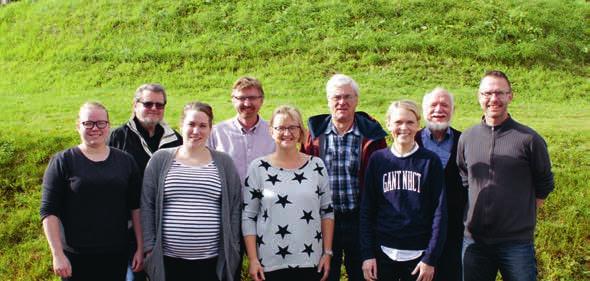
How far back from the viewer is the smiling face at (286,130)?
437cm

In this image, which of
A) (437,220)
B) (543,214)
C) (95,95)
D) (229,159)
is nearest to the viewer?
(437,220)

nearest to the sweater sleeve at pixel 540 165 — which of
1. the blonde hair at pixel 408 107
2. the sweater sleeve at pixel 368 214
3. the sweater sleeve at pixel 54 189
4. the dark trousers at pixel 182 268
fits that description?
the blonde hair at pixel 408 107

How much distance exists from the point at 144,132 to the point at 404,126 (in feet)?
7.31

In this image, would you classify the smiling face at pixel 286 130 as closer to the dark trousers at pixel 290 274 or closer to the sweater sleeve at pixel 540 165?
the dark trousers at pixel 290 274

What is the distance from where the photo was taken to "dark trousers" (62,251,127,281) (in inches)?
172

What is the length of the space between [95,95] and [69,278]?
10472 millimetres

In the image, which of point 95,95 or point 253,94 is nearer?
point 253,94

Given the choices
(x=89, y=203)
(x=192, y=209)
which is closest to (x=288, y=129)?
(x=192, y=209)

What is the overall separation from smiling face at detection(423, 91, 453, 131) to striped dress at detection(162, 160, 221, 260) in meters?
1.82

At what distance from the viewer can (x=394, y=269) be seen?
438 cm

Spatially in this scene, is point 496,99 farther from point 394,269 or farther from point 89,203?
point 89,203

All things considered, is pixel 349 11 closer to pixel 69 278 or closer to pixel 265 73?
pixel 265 73

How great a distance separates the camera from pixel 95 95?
1416cm

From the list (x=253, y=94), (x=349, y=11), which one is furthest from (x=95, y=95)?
(x=253, y=94)
